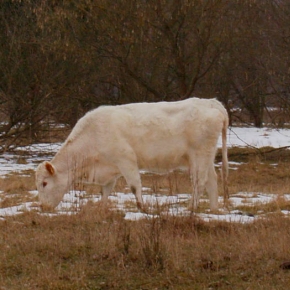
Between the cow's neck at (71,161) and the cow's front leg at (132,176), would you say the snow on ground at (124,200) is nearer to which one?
the cow's front leg at (132,176)

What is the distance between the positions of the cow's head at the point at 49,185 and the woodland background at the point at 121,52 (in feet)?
22.5

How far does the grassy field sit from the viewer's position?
554 cm

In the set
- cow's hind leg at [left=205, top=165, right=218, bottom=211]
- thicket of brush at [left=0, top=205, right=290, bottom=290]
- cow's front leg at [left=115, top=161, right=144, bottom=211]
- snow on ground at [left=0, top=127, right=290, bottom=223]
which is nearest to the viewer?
thicket of brush at [left=0, top=205, right=290, bottom=290]

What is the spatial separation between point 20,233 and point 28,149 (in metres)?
12.2

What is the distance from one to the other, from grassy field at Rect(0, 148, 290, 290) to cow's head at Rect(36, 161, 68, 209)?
136 cm

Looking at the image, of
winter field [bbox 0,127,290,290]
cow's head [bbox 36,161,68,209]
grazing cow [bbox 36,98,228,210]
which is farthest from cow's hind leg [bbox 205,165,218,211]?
cow's head [bbox 36,161,68,209]

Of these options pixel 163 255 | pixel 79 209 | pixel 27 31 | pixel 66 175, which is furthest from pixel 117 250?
pixel 27 31

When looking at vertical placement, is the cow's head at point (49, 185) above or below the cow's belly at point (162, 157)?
below

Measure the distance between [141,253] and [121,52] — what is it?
37.1 feet

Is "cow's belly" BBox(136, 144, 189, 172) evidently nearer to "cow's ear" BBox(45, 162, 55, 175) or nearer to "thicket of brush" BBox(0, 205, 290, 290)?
"cow's ear" BBox(45, 162, 55, 175)

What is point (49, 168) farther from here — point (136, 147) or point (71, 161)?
point (136, 147)

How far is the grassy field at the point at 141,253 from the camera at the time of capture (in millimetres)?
5545

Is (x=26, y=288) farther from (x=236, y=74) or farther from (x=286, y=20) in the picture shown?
(x=236, y=74)

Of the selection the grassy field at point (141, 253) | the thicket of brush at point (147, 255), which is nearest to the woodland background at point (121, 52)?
the grassy field at point (141, 253)
